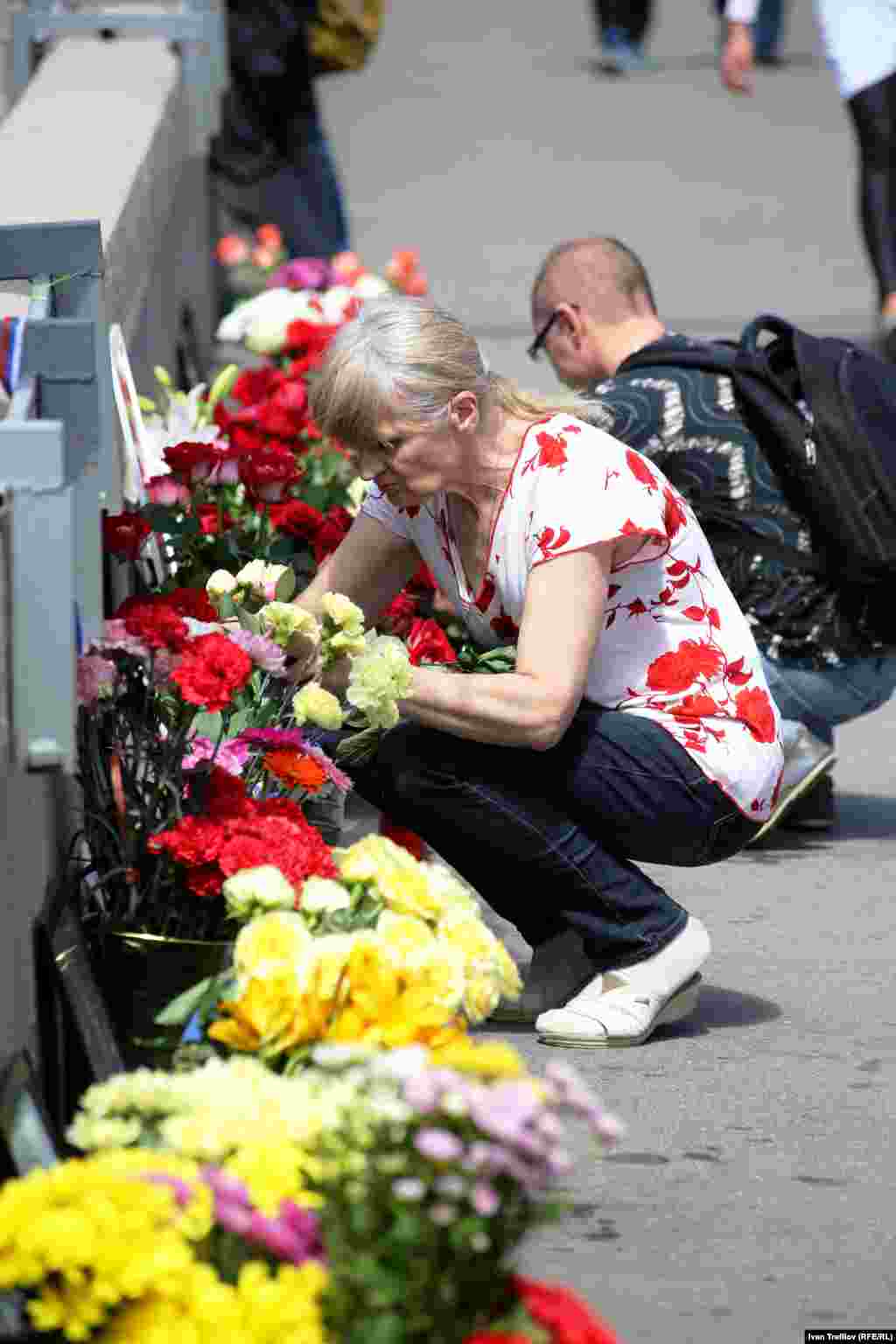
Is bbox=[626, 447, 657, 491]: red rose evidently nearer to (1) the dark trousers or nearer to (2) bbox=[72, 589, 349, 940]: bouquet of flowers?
(2) bbox=[72, 589, 349, 940]: bouquet of flowers

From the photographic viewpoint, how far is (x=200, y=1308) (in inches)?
88.4

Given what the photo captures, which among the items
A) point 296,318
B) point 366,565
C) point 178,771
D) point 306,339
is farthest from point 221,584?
point 296,318

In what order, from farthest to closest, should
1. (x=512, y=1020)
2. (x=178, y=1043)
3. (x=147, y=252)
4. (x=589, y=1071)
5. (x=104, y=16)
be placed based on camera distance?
(x=104, y=16)
(x=147, y=252)
(x=512, y=1020)
(x=589, y=1071)
(x=178, y=1043)

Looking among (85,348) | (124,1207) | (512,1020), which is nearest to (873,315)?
(512,1020)

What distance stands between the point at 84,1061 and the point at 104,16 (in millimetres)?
5991

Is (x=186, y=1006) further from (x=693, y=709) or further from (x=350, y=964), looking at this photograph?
(x=693, y=709)

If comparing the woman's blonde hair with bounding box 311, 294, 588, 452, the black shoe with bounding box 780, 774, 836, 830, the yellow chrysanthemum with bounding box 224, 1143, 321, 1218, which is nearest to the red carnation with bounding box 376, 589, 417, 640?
the woman's blonde hair with bounding box 311, 294, 588, 452

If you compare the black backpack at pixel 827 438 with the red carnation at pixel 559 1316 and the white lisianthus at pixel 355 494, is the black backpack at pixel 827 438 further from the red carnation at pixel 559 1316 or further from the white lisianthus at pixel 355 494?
the red carnation at pixel 559 1316

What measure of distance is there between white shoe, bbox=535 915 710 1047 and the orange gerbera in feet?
2.13

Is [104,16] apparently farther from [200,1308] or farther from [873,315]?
[200,1308]

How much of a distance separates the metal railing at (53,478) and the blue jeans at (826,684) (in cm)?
158

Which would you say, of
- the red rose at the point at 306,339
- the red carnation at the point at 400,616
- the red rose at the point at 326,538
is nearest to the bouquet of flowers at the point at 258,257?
the red rose at the point at 306,339

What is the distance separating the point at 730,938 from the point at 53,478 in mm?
2049

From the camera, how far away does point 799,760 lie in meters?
5.00
